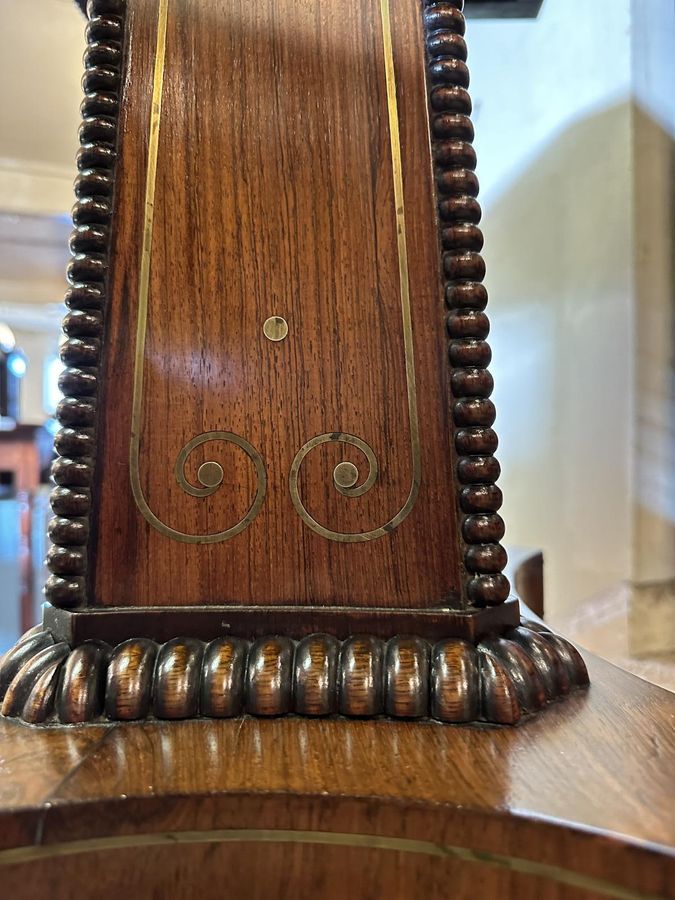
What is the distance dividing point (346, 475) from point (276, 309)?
5.0 inches

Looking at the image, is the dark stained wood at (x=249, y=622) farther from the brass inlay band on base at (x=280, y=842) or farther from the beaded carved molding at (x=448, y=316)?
the brass inlay band on base at (x=280, y=842)

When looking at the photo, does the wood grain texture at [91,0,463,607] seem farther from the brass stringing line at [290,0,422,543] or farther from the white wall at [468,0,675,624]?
the white wall at [468,0,675,624]

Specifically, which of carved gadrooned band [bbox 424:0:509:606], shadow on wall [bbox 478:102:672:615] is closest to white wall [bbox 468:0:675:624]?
shadow on wall [bbox 478:102:672:615]

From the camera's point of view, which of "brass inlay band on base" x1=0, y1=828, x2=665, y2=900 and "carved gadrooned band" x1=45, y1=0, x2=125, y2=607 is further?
"carved gadrooned band" x1=45, y1=0, x2=125, y2=607

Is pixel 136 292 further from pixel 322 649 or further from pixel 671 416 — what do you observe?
pixel 671 416

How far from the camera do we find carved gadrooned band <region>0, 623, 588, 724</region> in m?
0.35

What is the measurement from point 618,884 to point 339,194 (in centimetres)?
42

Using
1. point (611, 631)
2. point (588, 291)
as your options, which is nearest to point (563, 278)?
point (588, 291)

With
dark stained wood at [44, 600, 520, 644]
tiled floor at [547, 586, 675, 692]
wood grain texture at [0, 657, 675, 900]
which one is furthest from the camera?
tiled floor at [547, 586, 675, 692]

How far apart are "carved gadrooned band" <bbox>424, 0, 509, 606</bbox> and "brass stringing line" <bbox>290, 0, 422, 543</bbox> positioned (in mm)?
26

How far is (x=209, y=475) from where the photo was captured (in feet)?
1.36

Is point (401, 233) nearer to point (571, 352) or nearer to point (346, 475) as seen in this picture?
point (346, 475)

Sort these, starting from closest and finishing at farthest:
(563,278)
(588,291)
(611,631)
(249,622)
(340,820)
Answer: (340,820)
(249,622)
(611,631)
(588,291)
(563,278)

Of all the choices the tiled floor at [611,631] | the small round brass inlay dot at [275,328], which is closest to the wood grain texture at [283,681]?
the small round brass inlay dot at [275,328]
